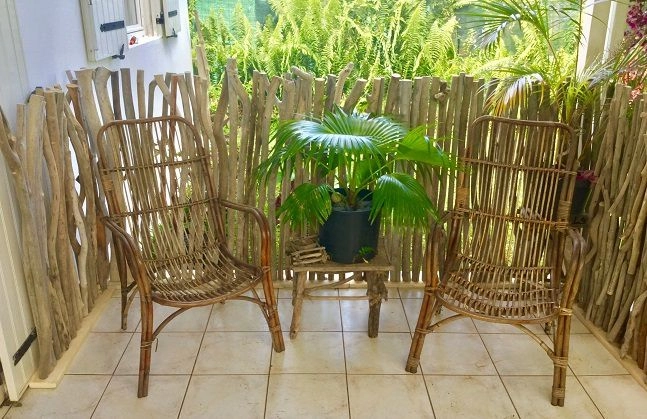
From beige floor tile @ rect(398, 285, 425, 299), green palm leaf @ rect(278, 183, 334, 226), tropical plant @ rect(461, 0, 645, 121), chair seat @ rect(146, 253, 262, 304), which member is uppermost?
tropical plant @ rect(461, 0, 645, 121)

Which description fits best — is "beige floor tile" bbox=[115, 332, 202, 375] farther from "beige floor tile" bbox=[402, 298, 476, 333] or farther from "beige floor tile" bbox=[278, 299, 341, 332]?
"beige floor tile" bbox=[402, 298, 476, 333]

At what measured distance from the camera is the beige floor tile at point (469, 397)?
2.05 meters

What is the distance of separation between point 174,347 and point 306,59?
13.1 feet

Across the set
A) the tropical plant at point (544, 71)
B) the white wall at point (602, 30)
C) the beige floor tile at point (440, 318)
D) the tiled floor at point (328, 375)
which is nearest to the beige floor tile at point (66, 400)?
the tiled floor at point (328, 375)

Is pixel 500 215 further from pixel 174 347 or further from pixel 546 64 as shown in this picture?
pixel 174 347

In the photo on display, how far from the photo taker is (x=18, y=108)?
76.2 inches

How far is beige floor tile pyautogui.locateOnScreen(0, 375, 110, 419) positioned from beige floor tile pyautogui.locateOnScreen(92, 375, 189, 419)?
43mm

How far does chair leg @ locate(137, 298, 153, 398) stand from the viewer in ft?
6.72

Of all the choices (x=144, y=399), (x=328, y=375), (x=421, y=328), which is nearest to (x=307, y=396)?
(x=328, y=375)

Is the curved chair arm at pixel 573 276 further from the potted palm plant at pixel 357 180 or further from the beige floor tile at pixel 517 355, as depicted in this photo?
the potted palm plant at pixel 357 180

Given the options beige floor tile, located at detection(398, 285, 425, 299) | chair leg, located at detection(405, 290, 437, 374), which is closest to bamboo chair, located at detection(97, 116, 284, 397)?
chair leg, located at detection(405, 290, 437, 374)

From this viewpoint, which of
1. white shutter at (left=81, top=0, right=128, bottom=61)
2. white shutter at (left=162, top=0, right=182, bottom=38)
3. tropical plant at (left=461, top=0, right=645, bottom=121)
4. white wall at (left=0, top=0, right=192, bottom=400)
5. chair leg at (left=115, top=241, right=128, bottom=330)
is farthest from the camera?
white shutter at (left=162, top=0, right=182, bottom=38)

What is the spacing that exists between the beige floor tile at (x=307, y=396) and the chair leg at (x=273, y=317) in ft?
0.53

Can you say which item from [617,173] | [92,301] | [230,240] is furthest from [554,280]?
[92,301]
